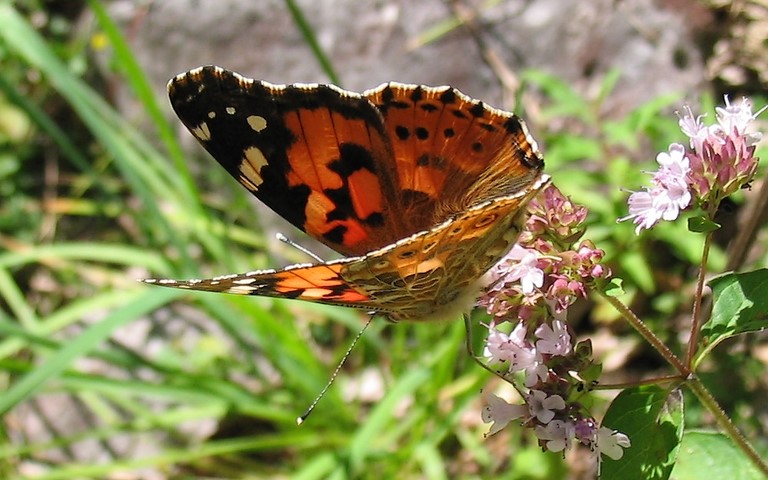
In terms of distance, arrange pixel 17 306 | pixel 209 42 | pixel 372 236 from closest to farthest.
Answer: pixel 372 236 → pixel 17 306 → pixel 209 42

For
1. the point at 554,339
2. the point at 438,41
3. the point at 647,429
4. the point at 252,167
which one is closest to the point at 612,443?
the point at 647,429

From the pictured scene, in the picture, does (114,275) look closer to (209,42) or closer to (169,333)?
(169,333)

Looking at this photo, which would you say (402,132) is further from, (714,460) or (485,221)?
(714,460)

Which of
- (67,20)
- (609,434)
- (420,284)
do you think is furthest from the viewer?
(67,20)

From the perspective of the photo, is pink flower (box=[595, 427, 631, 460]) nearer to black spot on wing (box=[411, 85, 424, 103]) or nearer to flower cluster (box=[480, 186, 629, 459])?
flower cluster (box=[480, 186, 629, 459])

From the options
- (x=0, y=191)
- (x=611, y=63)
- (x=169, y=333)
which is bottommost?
(x=169, y=333)

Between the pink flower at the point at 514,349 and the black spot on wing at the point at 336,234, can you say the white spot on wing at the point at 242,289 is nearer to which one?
the black spot on wing at the point at 336,234

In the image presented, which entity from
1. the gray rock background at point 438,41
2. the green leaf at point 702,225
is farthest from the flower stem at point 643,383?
the gray rock background at point 438,41

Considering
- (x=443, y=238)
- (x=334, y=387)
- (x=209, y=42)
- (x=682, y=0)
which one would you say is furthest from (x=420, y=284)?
(x=209, y=42)
